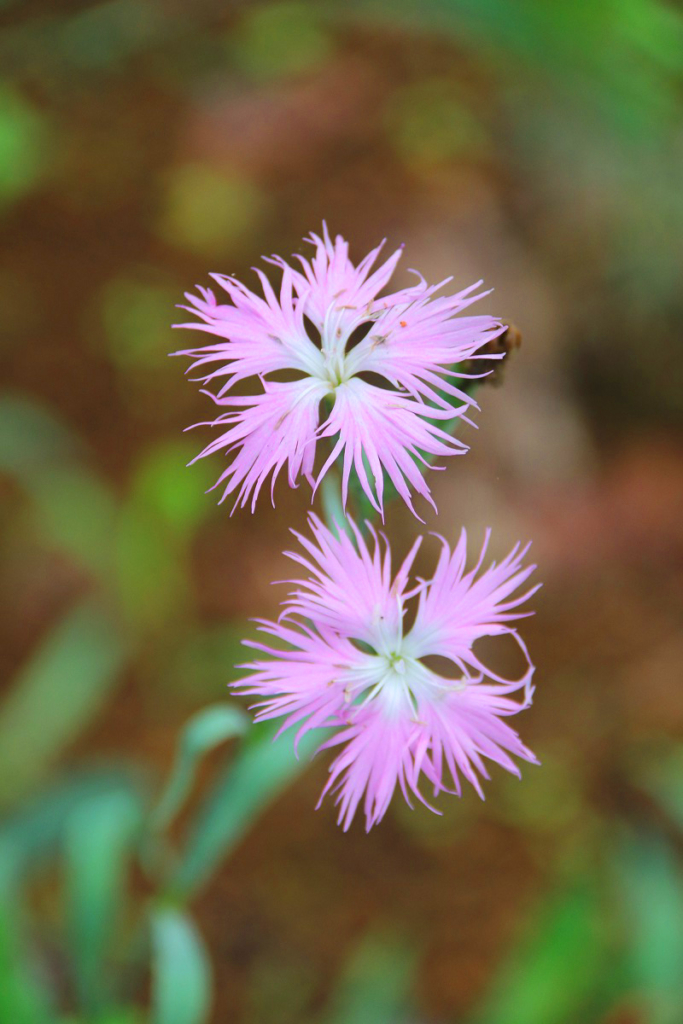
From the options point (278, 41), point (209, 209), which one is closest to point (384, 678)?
point (209, 209)

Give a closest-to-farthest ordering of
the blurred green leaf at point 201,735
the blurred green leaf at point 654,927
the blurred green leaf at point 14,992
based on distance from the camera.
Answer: the blurred green leaf at point 201,735
the blurred green leaf at point 14,992
the blurred green leaf at point 654,927

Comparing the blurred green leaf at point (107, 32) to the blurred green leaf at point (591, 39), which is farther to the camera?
the blurred green leaf at point (107, 32)

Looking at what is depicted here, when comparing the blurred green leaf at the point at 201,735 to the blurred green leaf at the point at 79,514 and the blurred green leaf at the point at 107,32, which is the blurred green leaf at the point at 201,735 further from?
the blurred green leaf at the point at 107,32

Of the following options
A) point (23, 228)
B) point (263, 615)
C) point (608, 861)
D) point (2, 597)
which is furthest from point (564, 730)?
point (23, 228)

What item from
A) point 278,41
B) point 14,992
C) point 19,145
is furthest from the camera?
point 278,41

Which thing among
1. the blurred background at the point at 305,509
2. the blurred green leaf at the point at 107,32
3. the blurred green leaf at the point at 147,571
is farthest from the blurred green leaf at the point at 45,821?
the blurred green leaf at the point at 107,32

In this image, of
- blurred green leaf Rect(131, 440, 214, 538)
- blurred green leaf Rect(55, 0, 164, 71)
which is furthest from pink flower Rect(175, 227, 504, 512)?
blurred green leaf Rect(55, 0, 164, 71)

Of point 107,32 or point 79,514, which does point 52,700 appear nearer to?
point 79,514
